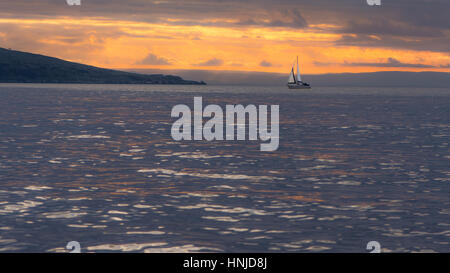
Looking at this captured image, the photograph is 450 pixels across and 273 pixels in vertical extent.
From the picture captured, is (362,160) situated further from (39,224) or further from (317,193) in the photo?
(39,224)

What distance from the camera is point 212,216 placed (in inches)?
716

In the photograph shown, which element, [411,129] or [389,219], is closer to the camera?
[389,219]

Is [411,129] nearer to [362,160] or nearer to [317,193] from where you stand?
[362,160]

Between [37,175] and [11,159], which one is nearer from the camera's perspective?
[37,175]

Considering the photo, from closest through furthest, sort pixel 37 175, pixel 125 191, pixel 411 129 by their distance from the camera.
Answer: pixel 125 191 < pixel 37 175 < pixel 411 129
